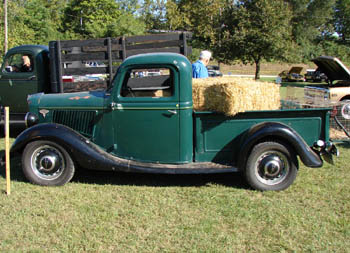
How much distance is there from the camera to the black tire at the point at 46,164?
15.3ft

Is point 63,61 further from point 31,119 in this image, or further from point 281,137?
point 281,137

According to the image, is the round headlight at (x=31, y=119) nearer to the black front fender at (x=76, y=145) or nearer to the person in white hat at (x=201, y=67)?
the black front fender at (x=76, y=145)

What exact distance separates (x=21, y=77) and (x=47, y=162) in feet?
13.2

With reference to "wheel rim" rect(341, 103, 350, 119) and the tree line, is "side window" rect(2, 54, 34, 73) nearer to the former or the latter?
"wheel rim" rect(341, 103, 350, 119)

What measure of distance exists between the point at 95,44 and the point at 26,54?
176 centimetres

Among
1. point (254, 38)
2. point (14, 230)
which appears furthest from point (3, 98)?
point (254, 38)

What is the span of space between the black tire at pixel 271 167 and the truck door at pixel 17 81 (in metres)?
5.68

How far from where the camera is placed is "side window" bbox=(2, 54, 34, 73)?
7.83 metres

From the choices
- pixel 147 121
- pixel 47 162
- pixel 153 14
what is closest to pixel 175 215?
pixel 147 121

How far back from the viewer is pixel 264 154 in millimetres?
4457

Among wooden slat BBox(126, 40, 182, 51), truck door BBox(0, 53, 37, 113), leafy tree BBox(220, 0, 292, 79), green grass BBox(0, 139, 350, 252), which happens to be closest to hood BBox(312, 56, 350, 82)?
wooden slat BBox(126, 40, 182, 51)

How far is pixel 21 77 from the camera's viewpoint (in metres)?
7.86

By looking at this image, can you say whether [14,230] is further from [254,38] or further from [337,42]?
[337,42]

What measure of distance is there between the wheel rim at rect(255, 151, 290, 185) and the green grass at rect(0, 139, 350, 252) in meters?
0.20
